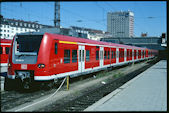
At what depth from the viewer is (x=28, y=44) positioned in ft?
37.0

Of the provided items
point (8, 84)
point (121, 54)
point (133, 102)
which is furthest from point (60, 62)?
point (121, 54)

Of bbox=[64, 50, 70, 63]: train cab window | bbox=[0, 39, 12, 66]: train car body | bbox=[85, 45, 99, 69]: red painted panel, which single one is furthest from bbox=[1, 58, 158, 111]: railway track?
bbox=[0, 39, 12, 66]: train car body

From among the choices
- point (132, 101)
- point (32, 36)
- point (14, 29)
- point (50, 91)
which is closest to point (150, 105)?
point (132, 101)

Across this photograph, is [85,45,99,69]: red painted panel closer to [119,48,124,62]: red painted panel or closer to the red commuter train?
the red commuter train

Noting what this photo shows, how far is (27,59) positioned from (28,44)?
0.79m

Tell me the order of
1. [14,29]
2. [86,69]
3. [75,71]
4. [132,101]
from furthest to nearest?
[14,29]
[86,69]
[75,71]
[132,101]

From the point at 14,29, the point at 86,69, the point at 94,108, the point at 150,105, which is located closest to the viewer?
the point at 94,108

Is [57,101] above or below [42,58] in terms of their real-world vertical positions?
below

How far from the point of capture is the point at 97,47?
17.8 metres

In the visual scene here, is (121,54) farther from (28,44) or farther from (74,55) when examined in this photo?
(28,44)

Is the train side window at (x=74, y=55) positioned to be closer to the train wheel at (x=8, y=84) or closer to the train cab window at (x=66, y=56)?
the train cab window at (x=66, y=56)

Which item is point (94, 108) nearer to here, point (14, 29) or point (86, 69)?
point (86, 69)

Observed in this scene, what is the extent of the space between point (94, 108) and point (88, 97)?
2922 mm

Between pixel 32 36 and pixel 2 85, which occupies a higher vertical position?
pixel 32 36
